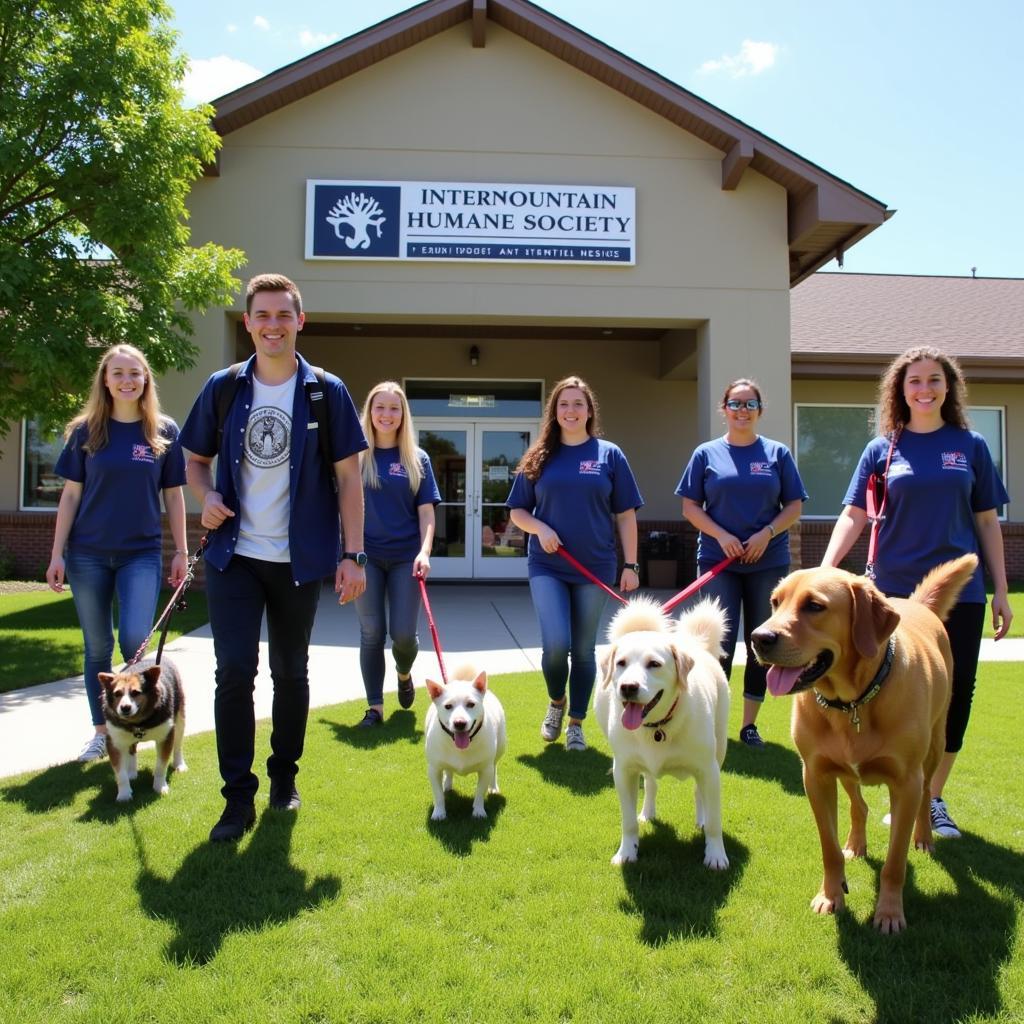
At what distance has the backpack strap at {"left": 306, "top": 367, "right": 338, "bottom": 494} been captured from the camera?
12.0 feet

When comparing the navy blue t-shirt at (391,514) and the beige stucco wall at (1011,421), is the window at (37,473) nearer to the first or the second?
the navy blue t-shirt at (391,514)

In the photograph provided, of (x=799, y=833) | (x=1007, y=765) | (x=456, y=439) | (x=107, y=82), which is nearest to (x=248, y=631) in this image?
(x=799, y=833)

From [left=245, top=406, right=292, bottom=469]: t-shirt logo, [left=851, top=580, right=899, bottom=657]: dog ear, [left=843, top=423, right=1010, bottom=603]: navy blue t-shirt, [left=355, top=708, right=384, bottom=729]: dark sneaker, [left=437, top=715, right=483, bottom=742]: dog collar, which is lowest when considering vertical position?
[left=355, top=708, right=384, bottom=729]: dark sneaker

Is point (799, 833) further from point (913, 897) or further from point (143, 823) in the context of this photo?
point (143, 823)

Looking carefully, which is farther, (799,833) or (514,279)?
(514,279)

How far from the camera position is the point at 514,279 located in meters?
11.8

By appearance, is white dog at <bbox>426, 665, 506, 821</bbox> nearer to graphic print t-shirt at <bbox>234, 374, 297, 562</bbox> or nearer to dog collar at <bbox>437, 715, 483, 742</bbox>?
dog collar at <bbox>437, 715, 483, 742</bbox>

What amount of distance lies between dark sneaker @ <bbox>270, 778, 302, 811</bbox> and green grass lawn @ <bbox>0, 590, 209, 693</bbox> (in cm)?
357

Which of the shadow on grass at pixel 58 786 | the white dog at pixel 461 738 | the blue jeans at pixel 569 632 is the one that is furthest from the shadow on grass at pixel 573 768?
the shadow on grass at pixel 58 786

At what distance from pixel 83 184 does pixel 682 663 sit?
8099 millimetres

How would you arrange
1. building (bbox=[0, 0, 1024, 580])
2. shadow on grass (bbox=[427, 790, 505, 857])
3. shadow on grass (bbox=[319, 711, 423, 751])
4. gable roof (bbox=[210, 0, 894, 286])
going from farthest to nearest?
building (bbox=[0, 0, 1024, 580])
gable roof (bbox=[210, 0, 894, 286])
shadow on grass (bbox=[319, 711, 423, 751])
shadow on grass (bbox=[427, 790, 505, 857])

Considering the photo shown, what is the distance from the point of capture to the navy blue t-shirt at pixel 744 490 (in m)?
5.01

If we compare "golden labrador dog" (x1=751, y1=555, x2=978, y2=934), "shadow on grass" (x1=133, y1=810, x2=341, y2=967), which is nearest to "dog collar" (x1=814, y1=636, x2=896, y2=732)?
"golden labrador dog" (x1=751, y1=555, x2=978, y2=934)

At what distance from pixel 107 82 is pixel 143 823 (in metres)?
7.52
